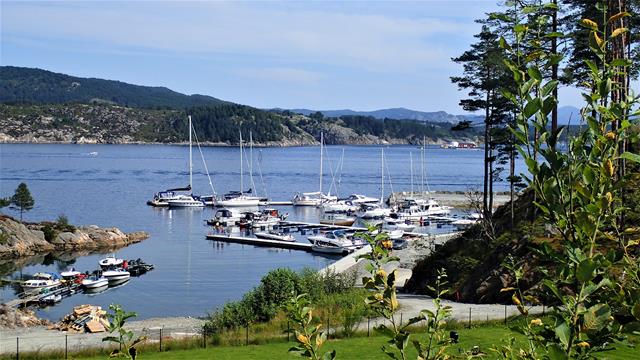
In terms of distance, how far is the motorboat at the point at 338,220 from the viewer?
7981 cm

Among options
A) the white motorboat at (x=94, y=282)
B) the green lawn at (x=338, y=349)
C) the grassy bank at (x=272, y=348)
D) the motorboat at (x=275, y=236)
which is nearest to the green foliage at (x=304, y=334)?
the grassy bank at (x=272, y=348)

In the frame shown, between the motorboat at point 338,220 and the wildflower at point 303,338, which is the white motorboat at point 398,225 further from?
the wildflower at point 303,338

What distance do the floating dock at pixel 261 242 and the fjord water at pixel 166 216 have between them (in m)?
1.22

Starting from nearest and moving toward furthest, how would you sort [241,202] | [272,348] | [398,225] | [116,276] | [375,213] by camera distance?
[272,348] < [116,276] < [398,225] < [375,213] < [241,202]

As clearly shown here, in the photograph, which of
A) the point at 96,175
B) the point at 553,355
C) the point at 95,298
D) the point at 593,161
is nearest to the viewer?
the point at 553,355

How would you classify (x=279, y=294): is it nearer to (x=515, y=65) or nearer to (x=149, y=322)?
(x=149, y=322)

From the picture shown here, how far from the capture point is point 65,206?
305 ft

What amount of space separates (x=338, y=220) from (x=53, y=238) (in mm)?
30456

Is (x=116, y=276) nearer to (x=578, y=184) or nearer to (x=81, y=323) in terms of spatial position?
(x=81, y=323)

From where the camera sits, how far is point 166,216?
292 ft

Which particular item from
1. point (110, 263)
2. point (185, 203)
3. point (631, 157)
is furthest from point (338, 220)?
point (631, 157)

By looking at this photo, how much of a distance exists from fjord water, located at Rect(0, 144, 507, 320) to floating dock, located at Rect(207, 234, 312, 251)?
1.22 m

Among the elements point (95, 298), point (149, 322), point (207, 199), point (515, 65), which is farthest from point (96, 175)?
point (515, 65)

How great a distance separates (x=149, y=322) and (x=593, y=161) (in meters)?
35.0
